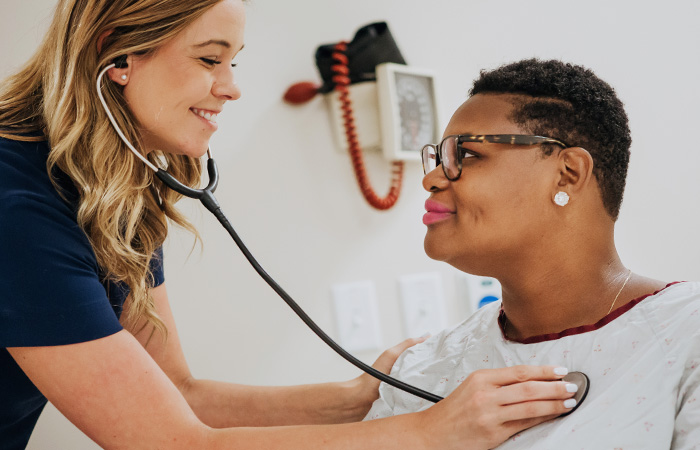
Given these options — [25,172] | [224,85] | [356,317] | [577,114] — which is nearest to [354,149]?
[356,317]

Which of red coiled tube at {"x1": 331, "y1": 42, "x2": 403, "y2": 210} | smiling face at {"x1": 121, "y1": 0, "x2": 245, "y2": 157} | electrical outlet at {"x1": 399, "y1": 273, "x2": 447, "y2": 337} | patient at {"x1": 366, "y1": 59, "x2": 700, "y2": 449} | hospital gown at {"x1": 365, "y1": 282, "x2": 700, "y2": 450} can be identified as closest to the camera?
hospital gown at {"x1": 365, "y1": 282, "x2": 700, "y2": 450}

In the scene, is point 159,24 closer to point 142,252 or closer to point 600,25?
point 142,252

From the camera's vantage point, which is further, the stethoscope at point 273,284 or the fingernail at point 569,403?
the stethoscope at point 273,284

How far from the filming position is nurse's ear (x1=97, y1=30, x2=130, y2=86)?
1039mm

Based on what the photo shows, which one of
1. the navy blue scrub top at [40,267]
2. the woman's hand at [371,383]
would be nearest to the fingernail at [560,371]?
the woman's hand at [371,383]

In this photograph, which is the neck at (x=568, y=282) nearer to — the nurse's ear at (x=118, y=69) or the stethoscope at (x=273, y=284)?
the stethoscope at (x=273, y=284)

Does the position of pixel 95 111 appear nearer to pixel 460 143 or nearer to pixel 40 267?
pixel 40 267

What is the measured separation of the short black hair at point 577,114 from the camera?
3.36ft

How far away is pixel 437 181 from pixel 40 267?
0.59 m

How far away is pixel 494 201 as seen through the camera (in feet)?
3.35

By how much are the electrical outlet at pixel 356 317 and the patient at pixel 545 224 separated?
0.55 meters

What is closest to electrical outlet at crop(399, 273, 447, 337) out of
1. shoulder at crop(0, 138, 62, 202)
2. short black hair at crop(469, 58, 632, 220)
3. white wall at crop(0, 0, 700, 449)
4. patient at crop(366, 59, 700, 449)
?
Answer: white wall at crop(0, 0, 700, 449)

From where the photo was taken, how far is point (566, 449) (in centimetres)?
85

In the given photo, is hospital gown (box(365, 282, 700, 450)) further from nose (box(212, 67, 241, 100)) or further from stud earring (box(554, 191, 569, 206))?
nose (box(212, 67, 241, 100))
